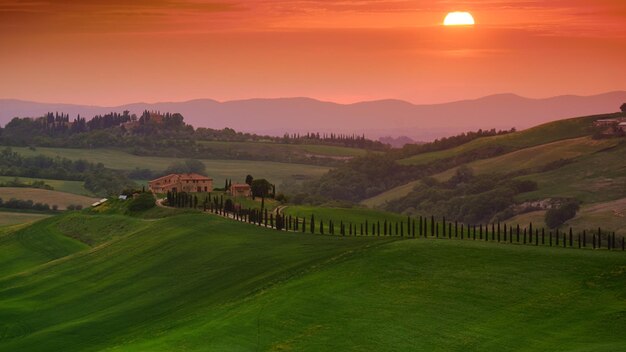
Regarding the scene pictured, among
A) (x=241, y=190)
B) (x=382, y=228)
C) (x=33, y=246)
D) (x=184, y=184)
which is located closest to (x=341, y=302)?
(x=382, y=228)

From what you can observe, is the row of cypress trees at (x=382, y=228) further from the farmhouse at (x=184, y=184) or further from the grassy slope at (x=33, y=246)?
the farmhouse at (x=184, y=184)

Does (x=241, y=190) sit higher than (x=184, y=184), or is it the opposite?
(x=184, y=184)

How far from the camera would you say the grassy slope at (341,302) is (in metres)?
65.1

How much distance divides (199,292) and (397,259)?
1757 centimetres

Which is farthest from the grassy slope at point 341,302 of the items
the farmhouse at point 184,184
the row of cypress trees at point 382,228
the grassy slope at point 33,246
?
the farmhouse at point 184,184

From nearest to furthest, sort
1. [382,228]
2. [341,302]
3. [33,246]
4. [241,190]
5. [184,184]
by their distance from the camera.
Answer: [341,302] → [382,228] → [33,246] → [241,190] → [184,184]

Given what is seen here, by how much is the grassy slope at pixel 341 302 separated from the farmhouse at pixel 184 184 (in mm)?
72271

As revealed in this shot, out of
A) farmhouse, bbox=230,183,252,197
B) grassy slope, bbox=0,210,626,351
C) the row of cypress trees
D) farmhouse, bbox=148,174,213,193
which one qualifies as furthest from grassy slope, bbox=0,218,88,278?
grassy slope, bbox=0,210,626,351

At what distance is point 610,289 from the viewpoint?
70.6m

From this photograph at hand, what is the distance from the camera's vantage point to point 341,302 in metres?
73.2

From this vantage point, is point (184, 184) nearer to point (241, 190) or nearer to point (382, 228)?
point (241, 190)

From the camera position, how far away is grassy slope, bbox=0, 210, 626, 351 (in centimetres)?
6506

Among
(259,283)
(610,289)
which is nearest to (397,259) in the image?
(259,283)

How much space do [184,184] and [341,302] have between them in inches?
4555
